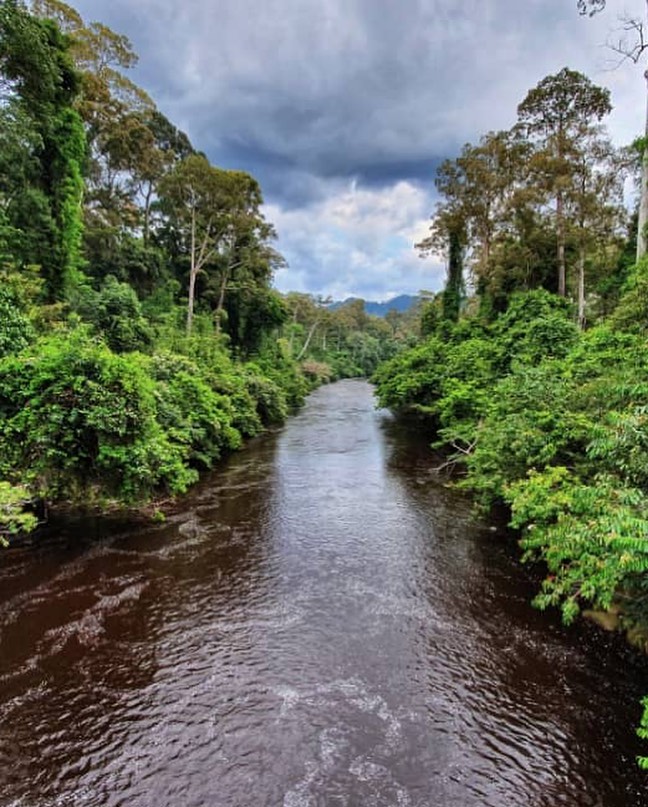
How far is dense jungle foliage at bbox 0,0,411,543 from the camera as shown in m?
8.95

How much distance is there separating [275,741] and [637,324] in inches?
426

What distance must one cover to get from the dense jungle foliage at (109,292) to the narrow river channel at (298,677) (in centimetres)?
225

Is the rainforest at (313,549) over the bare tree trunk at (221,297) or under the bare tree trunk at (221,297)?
under

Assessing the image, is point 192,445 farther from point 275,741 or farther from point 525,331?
point 525,331

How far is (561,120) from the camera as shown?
1977cm

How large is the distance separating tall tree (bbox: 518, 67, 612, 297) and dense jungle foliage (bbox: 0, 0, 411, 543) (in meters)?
15.6

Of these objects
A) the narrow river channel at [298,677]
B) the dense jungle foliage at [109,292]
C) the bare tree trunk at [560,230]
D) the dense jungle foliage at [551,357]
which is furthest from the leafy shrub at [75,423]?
the bare tree trunk at [560,230]

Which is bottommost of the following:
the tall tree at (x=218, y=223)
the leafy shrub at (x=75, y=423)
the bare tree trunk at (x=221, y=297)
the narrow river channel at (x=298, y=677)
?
the narrow river channel at (x=298, y=677)

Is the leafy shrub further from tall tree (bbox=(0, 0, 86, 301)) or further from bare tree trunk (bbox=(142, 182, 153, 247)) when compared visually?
bare tree trunk (bbox=(142, 182, 153, 247))

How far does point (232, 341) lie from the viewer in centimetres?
3156

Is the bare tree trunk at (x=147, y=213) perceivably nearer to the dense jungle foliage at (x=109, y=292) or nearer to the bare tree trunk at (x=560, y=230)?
the dense jungle foliage at (x=109, y=292)

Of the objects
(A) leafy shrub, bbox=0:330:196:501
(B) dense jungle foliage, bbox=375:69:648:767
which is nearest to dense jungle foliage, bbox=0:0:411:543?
(A) leafy shrub, bbox=0:330:196:501

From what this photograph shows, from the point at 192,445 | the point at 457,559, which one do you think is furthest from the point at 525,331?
the point at 192,445

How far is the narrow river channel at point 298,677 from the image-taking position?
15.5 feet
